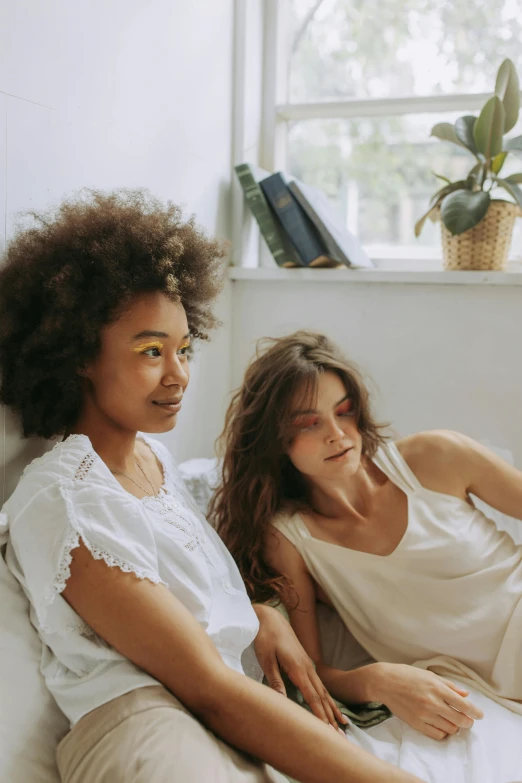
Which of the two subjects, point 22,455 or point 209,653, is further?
point 22,455

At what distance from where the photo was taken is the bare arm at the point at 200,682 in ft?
2.93

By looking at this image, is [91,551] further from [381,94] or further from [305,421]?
[381,94]

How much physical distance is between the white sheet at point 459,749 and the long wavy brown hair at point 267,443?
0.30m

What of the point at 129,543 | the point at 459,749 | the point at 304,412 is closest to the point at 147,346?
the point at 129,543

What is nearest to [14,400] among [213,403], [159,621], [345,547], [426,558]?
[159,621]

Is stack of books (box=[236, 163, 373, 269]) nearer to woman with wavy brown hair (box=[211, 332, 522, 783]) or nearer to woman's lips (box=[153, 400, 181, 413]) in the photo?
woman with wavy brown hair (box=[211, 332, 522, 783])

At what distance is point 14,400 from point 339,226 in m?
1.19

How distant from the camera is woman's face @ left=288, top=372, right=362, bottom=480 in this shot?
1.37m

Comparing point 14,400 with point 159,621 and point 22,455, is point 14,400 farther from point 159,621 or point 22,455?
point 159,621

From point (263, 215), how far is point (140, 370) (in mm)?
1016

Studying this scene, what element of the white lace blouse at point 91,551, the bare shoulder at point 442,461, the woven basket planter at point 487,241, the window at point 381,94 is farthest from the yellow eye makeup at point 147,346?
the window at point 381,94

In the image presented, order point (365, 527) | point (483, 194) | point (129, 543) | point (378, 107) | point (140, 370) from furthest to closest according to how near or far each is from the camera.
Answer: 1. point (378, 107)
2. point (483, 194)
3. point (365, 527)
4. point (140, 370)
5. point (129, 543)

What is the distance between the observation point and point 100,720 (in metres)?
0.88

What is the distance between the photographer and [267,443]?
1442mm
